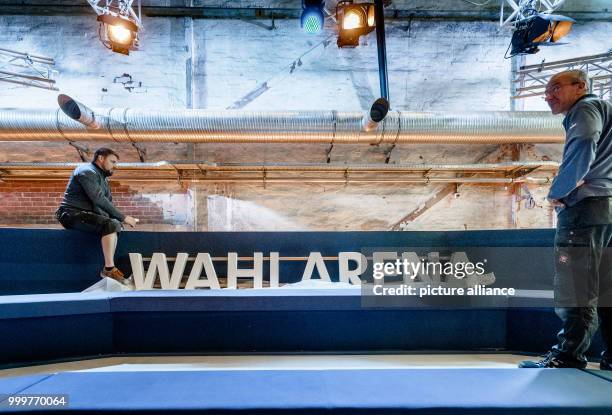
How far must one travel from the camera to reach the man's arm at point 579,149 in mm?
1243

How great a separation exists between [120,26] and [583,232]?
5484mm

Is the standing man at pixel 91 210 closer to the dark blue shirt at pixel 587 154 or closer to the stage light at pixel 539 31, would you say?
the dark blue shirt at pixel 587 154

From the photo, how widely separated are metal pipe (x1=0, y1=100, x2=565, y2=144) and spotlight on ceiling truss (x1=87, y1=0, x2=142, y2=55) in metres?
1.10

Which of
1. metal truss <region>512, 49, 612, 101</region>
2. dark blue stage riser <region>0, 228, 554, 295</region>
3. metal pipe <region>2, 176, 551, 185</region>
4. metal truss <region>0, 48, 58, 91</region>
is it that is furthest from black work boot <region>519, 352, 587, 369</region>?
metal truss <region>0, 48, 58, 91</region>

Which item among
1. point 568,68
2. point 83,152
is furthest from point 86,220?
point 568,68

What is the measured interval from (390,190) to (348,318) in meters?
3.44

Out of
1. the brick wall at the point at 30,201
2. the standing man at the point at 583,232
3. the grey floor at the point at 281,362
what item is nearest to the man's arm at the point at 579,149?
the standing man at the point at 583,232

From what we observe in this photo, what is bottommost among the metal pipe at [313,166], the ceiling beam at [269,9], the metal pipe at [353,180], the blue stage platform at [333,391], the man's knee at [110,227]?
the blue stage platform at [333,391]

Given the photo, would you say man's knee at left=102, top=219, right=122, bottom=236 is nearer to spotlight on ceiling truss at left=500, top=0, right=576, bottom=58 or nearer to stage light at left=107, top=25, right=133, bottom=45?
stage light at left=107, top=25, right=133, bottom=45

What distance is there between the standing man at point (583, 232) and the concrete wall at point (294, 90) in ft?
11.6

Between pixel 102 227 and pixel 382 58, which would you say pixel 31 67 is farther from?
pixel 382 58

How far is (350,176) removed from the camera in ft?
15.5

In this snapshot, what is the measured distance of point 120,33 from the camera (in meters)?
4.16

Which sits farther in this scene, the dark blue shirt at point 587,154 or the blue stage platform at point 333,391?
the dark blue shirt at point 587,154
